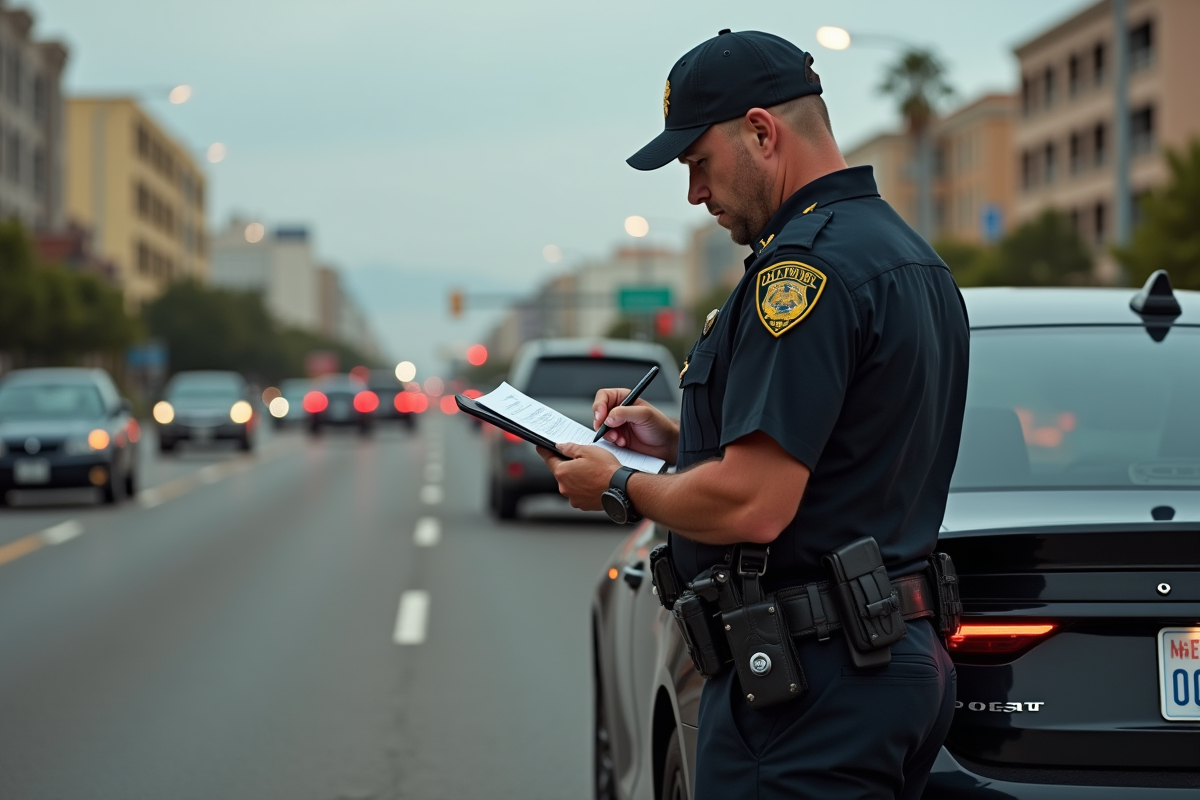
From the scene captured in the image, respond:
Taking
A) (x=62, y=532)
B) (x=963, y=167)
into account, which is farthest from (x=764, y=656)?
(x=963, y=167)

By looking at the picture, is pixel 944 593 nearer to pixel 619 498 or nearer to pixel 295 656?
pixel 619 498

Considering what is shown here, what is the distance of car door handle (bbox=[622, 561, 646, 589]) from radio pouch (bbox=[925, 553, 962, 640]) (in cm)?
163

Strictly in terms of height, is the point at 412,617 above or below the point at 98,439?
below

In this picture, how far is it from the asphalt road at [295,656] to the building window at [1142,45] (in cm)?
5178

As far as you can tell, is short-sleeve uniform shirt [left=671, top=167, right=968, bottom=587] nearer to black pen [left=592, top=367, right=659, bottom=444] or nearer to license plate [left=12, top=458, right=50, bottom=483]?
black pen [left=592, top=367, right=659, bottom=444]

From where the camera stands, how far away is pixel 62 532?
677 inches

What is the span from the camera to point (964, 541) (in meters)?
3.59

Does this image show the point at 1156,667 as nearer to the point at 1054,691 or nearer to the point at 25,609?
the point at 1054,691

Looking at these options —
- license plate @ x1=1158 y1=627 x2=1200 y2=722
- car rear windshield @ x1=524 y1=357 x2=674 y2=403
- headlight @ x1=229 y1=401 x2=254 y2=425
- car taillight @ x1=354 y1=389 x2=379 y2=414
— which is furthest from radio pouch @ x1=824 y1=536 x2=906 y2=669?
car taillight @ x1=354 y1=389 x2=379 y2=414

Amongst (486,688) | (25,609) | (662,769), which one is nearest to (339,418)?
(25,609)

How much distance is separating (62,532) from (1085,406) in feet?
47.9

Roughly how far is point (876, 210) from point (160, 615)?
29.1 ft

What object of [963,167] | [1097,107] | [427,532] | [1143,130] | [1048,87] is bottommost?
[427,532]

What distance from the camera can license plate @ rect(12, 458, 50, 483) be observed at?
20.3 metres
